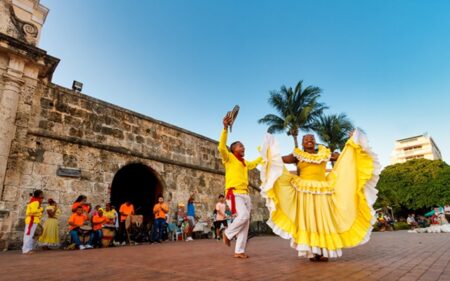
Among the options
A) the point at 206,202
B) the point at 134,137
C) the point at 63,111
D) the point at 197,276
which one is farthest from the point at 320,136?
the point at 197,276

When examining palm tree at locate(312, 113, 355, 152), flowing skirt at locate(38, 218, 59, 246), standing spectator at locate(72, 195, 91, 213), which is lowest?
flowing skirt at locate(38, 218, 59, 246)

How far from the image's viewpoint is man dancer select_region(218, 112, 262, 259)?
4.86m

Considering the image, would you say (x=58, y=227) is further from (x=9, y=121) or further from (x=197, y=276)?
(x=197, y=276)

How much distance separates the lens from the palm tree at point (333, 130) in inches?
1141

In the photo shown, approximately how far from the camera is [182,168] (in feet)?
43.3

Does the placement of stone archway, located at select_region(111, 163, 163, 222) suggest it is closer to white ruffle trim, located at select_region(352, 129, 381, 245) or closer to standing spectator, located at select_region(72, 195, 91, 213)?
standing spectator, located at select_region(72, 195, 91, 213)

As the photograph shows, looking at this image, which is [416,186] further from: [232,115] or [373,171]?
[232,115]

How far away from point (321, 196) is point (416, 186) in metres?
45.3

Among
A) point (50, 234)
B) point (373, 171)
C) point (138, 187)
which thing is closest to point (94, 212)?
point (50, 234)

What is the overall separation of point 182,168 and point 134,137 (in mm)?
2678

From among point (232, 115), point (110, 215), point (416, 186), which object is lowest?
point (110, 215)

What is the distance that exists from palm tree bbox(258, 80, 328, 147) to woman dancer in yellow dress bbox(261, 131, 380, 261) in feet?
73.7

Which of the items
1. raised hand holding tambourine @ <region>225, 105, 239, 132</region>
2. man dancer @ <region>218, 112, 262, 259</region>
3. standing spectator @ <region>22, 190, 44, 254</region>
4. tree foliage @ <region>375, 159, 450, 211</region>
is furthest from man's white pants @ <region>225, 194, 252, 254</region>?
tree foliage @ <region>375, 159, 450, 211</region>

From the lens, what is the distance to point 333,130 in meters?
29.3
